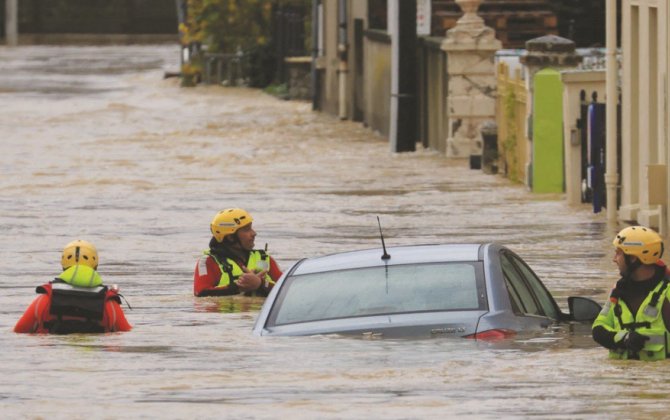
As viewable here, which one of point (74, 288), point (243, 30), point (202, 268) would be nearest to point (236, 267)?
point (202, 268)

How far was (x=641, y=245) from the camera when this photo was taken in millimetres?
11211

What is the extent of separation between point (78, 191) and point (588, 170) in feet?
25.5

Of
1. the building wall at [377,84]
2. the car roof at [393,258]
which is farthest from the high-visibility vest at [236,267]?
the building wall at [377,84]

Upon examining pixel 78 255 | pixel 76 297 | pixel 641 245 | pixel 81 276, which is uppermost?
pixel 641 245

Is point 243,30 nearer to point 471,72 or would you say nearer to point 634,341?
point 471,72

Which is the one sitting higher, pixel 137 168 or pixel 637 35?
pixel 637 35

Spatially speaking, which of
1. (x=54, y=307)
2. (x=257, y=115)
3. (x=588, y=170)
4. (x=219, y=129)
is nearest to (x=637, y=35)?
(x=588, y=170)

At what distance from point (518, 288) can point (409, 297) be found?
2.80 feet

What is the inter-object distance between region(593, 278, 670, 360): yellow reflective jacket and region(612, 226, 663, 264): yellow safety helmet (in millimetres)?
173

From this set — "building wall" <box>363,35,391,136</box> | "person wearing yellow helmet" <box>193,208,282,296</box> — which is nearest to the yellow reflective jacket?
"person wearing yellow helmet" <box>193,208,282,296</box>

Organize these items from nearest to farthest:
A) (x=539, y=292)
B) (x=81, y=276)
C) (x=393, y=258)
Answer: (x=393, y=258)
(x=539, y=292)
(x=81, y=276)

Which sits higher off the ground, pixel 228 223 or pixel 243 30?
pixel 243 30

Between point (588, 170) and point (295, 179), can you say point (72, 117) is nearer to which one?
point (295, 179)

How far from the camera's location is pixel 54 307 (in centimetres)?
1309
